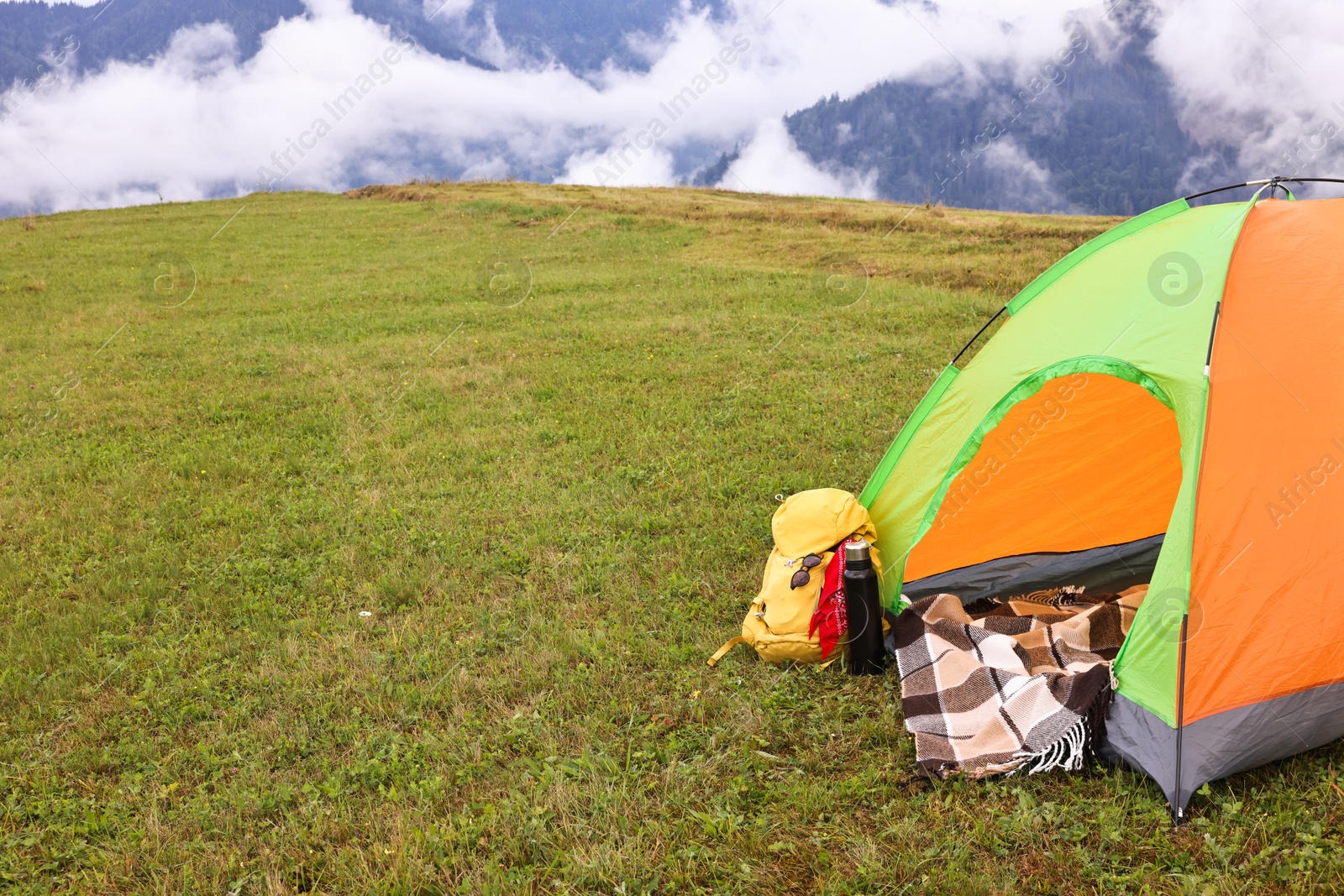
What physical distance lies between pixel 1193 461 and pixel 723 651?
2823 millimetres

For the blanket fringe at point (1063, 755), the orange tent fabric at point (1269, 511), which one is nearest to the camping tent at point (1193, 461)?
the orange tent fabric at point (1269, 511)

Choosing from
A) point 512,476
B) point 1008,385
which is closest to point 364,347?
point 512,476

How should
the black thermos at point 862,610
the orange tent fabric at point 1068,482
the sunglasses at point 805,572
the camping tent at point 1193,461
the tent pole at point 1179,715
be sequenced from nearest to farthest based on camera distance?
the tent pole at point 1179,715, the camping tent at point 1193,461, the black thermos at point 862,610, the sunglasses at point 805,572, the orange tent fabric at point 1068,482

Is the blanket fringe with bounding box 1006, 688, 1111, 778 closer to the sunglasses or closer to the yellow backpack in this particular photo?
the yellow backpack

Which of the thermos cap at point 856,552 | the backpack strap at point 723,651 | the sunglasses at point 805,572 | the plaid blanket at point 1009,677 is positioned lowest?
the plaid blanket at point 1009,677

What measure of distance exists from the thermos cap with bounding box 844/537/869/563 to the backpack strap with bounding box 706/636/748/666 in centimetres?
87

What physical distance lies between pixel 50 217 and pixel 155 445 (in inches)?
1186

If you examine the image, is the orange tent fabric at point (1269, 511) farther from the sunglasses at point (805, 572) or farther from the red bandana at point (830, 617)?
the sunglasses at point (805, 572)

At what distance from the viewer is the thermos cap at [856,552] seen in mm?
4637

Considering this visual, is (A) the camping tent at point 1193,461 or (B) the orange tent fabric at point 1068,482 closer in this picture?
(A) the camping tent at point 1193,461

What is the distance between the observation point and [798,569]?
491 cm

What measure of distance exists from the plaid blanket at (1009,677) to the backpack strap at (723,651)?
1003 millimetres

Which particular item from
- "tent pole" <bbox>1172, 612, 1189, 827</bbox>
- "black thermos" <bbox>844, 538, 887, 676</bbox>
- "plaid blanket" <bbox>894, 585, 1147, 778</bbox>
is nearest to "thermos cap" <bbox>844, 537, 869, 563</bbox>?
"black thermos" <bbox>844, 538, 887, 676</bbox>

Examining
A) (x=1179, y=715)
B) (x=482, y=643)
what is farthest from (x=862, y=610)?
(x=482, y=643)
